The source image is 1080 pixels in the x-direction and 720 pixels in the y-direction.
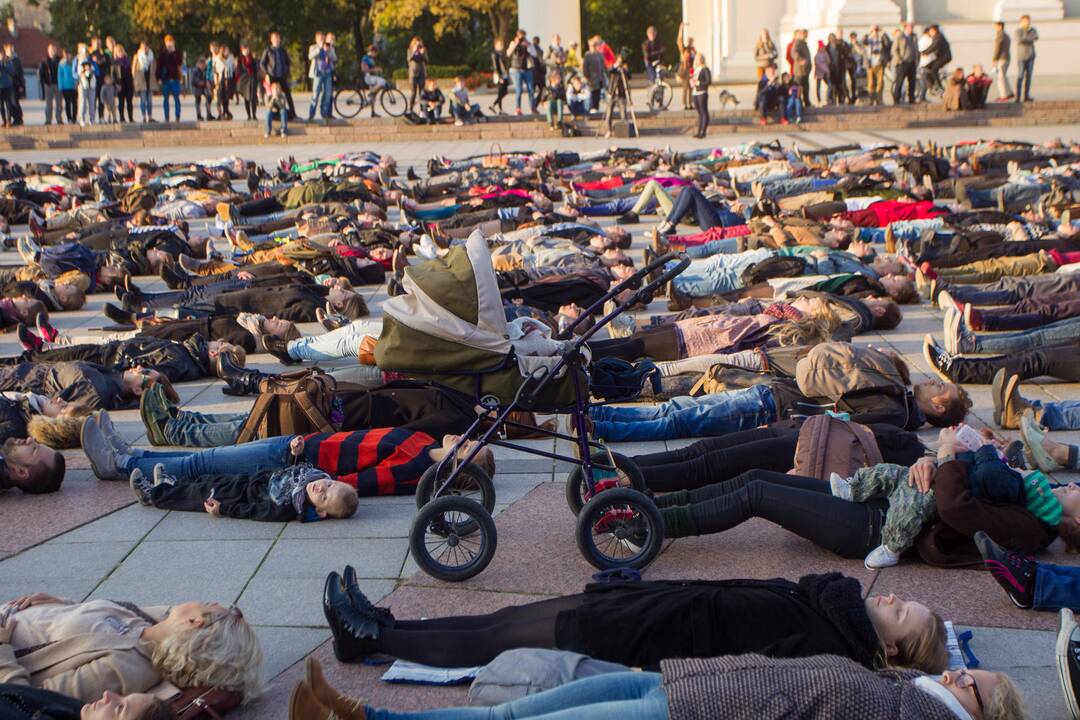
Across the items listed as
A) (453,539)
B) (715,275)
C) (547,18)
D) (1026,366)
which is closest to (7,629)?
(453,539)

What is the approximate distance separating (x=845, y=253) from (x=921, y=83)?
20.9m

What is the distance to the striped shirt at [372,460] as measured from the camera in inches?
247

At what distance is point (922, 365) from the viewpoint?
28.6 ft

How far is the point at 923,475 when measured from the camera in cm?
514

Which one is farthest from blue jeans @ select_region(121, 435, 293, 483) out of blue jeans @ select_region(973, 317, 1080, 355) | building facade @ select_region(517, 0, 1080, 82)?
building facade @ select_region(517, 0, 1080, 82)

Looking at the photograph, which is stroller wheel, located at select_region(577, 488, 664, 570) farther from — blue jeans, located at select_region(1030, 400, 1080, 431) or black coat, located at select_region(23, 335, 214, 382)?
black coat, located at select_region(23, 335, 214, 382)

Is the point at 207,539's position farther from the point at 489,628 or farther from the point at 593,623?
the point at 593,623

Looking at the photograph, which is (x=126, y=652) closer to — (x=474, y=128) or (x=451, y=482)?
(x=451, y=482)

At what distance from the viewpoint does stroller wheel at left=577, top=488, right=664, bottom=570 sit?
16.7 ft

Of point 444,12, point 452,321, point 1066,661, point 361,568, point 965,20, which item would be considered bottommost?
point 361,568

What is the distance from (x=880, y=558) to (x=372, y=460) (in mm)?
2589

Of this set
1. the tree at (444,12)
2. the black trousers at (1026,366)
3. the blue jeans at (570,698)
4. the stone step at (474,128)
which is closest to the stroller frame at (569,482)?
the blue jeans at (570,698)

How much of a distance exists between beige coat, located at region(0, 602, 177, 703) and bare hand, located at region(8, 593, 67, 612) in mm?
232

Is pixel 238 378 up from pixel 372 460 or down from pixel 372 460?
up
